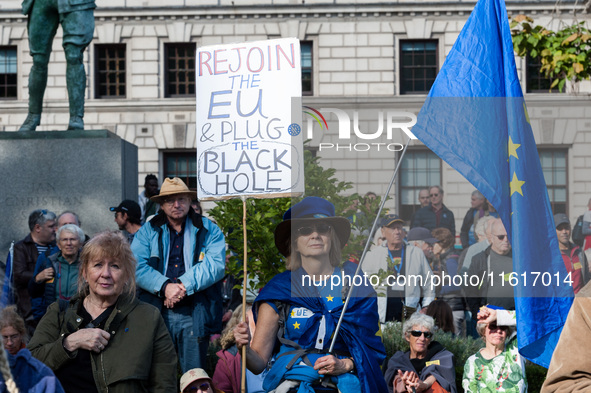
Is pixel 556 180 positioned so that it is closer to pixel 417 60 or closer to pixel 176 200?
pixel 176 200

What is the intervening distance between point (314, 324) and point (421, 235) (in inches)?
153

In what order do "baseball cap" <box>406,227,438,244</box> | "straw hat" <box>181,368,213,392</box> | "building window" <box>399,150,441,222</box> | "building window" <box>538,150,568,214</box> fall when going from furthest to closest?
"building window" <box>538,150,568,214</box> → "building window" <box>399,150,441,222</box> → "baseball cap" <box>406,227,438,244</box> → "straw hat" <box>181,368,213,392</box>

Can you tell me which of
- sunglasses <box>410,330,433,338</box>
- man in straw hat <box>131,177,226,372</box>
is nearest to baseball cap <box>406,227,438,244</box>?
sunglasses <box>410,330,433,338</box>

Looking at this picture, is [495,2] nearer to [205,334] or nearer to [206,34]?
[205,334]

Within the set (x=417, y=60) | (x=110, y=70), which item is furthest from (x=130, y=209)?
(x=417, y=60)

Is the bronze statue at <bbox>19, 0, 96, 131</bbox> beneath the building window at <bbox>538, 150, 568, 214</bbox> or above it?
above

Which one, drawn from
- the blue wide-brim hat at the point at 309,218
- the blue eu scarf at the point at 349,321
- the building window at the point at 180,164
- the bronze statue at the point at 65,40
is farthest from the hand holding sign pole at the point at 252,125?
the building window at the point at 180,164

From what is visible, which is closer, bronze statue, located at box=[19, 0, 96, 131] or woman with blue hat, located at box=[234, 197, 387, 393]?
woman with blue hat, located at box=[234, 197, 387, 393]

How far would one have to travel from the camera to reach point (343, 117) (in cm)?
664

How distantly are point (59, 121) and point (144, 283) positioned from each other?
69.7 feet

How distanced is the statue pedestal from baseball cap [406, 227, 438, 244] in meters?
3.11

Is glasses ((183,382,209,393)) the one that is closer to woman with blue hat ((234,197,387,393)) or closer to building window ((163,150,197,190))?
woman with blue hat ((234,197,387,393))

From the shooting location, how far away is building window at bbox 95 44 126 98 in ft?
93.6

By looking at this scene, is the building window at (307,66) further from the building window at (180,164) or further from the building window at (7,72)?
the building window at (7,72)
